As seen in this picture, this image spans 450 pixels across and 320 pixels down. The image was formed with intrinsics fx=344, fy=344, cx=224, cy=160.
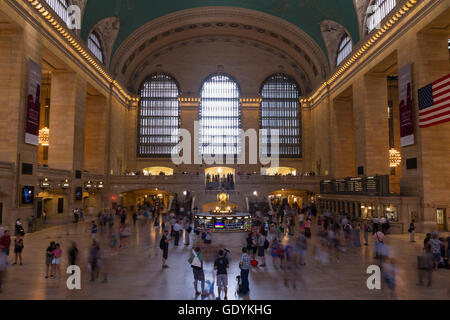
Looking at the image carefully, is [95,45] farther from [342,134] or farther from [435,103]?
[435,103]

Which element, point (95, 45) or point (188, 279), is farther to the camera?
point (95, 45)

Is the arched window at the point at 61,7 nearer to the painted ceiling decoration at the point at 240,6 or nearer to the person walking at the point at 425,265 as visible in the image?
the painted ceiling decoration at the point at 240,6

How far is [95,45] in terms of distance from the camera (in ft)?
99.2

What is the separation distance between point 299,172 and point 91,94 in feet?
80.5

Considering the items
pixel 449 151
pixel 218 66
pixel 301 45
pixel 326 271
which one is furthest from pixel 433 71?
pixel 218 66

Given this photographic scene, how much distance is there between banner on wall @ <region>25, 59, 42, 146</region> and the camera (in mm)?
18808

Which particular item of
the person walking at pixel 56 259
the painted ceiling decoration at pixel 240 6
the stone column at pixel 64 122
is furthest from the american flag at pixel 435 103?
the stone column at pixel 64 122

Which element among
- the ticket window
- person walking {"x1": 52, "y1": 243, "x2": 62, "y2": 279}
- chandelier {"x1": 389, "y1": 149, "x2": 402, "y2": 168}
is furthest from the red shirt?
chandelier {"x1": 389, "y1": 149, "x2": 402, "y2": 168}

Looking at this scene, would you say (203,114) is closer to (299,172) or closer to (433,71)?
(299,172)

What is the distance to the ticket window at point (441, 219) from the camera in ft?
60.5

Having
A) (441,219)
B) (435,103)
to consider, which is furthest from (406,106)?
(441,219)

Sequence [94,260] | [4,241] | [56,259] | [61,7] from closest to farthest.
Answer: [94,260] → [56,259] → [4,241] → [61,7]

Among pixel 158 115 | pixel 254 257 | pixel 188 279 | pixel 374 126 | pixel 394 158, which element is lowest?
pixel 188 279

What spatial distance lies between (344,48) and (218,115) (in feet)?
55.0
